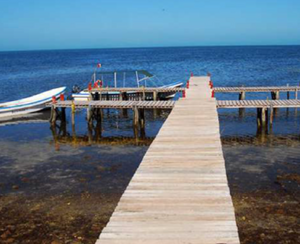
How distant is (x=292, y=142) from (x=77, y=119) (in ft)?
55.5

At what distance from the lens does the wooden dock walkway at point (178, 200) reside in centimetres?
647

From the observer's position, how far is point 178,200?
7.91 m

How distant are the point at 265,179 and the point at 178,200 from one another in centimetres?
770

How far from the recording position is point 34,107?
31656 millimetres

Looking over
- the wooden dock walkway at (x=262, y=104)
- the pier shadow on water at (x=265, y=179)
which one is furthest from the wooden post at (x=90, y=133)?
the wooden dock walkway at (x=262, y=104)

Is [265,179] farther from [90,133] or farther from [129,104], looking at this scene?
[90,133]

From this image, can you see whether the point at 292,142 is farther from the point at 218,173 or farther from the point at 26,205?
the point at 26,205

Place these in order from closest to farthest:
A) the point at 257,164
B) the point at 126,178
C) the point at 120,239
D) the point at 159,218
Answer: the point at 120,239, the point at 159,218, the point at 126,178, the point at 257,164

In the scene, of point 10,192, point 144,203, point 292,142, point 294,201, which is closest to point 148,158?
point 144,203

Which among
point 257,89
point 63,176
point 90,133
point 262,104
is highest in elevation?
point 257,89

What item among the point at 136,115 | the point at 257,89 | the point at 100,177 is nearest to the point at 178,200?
the point at 100,177

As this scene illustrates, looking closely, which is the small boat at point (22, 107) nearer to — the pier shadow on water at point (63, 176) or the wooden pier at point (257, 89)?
the pier shadow on water at point (63, 176)

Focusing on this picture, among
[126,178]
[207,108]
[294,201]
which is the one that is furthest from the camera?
[207,108]

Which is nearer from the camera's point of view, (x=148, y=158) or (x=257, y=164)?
(x=148, y=158)
